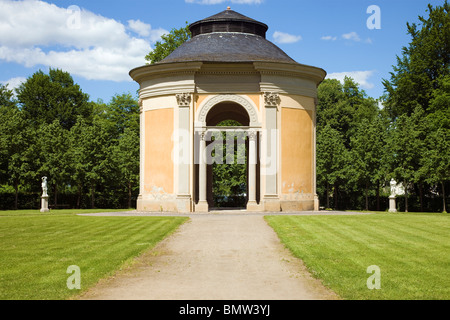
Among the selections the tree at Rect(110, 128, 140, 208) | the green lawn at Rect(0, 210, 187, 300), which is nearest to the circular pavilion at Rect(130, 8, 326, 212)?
the green lawn at Rect(0, 210, 187, 300)

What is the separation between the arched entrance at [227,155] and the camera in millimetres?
35819

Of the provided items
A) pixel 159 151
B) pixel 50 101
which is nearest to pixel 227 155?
pixel 159 151

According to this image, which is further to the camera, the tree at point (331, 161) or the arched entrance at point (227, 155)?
the tree at point (331, 161)

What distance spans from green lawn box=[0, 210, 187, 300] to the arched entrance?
10.6 metres

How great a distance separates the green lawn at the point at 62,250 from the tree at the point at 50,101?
132ft

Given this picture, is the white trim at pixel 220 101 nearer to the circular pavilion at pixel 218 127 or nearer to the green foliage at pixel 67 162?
the circular pavilion at pixel 218 127

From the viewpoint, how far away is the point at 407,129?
150ft

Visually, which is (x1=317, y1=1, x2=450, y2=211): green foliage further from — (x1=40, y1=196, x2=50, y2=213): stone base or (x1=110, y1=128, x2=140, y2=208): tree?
(x1=40, y1=196, x2=50, y2=213): stone base

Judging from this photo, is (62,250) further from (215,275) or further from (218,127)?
(218,127)

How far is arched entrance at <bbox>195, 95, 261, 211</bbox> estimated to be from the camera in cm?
3582

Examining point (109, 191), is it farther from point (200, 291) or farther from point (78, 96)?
point (200, 291)

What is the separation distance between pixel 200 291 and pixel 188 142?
85.3 feet

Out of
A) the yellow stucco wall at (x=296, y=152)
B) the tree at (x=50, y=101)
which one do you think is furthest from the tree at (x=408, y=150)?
the tree at (x=50, y=101)
